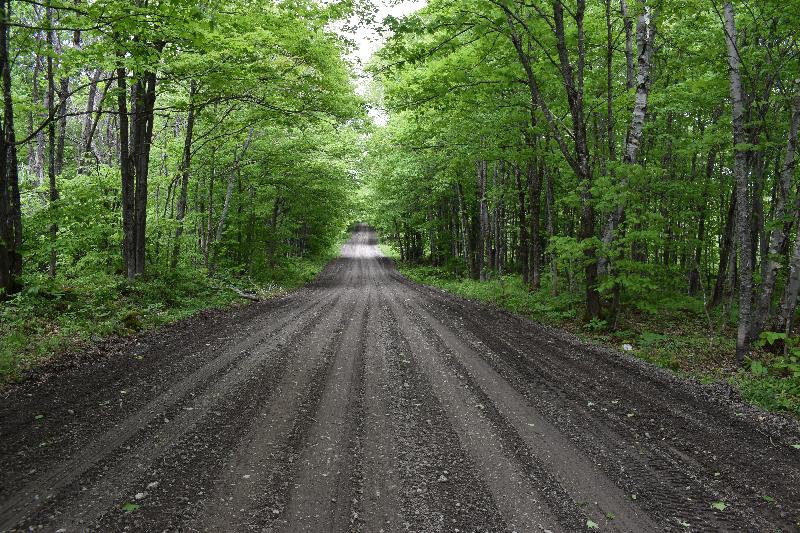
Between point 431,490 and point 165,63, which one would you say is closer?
point 431,490

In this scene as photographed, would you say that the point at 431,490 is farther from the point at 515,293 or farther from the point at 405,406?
the point at 515,293

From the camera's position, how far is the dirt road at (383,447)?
340 centimetres

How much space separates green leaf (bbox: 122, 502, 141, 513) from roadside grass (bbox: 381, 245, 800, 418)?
743 centimetres

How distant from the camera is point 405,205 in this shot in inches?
1137

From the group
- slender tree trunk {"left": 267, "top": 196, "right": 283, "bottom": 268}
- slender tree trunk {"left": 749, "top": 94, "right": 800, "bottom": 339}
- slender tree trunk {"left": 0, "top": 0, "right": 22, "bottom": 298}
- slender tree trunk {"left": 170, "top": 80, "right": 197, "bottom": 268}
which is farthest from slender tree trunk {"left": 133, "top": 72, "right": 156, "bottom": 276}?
slender tree trunk {"left": 749, "top": 94, "right": 800, "bottom": 339}

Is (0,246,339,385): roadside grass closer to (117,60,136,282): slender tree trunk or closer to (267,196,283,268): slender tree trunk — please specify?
(117,60,136,282): slender tree trunk

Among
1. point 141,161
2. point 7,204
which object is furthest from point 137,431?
point 141,161

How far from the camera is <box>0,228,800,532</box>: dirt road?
11.1ft

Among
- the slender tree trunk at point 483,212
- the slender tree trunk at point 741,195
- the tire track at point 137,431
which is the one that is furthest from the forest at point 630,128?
the tire track at point 137,431

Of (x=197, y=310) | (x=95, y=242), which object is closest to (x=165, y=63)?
(x=95, y=242)

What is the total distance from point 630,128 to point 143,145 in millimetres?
12991

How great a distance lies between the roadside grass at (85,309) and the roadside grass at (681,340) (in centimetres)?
957

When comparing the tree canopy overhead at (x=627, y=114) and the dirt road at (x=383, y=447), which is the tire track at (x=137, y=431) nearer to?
the dirt road at (x=383, y=447)

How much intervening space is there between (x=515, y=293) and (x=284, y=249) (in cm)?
1417
